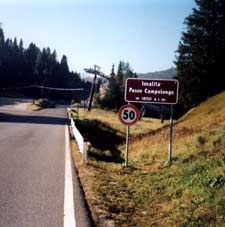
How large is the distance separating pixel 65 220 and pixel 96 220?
496mm

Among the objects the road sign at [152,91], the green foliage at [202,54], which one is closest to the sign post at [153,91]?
the road sign at [152,91]

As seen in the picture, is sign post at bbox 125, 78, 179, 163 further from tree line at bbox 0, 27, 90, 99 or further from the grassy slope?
tree line at bbox 0, 27, 90, 99

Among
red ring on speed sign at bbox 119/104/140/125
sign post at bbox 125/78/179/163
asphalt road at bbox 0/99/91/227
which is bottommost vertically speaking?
asphalt road at bbox 0/99/91/227

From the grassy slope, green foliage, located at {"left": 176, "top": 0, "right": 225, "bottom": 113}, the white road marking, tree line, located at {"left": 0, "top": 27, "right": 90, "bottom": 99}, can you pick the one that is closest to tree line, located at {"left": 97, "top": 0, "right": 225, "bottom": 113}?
green foliage, located at {"left": 176, "top": 0, "right": 225, "bottom": 113}

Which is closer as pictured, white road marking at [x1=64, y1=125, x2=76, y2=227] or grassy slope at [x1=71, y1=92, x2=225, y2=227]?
white road marking at [x1=64, y1=125, x2=76, y2=227]

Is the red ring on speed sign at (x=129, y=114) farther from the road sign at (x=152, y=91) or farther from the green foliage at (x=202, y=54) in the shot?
the green foliage at (x=202, y=54)

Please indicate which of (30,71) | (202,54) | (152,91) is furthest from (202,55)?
(30,71)

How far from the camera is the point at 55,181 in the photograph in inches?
379

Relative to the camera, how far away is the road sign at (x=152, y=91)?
12219 millimetres

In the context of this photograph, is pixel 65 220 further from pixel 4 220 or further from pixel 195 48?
pixel 195 48

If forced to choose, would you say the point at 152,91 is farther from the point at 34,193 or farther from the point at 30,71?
the point at 30,71

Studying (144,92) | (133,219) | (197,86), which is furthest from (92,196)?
(197,86)

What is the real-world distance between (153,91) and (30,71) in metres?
148

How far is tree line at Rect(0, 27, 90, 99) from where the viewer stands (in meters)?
146
